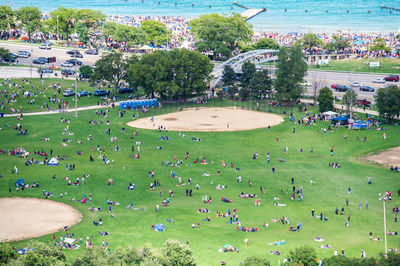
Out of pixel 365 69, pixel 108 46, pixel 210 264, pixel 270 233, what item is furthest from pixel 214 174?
pixel 108 46

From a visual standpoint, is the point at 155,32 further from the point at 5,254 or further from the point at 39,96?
the point at 5,254

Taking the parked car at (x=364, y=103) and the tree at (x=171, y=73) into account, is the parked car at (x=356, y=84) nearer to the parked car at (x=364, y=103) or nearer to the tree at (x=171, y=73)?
the parked car at (x=364, y=103)

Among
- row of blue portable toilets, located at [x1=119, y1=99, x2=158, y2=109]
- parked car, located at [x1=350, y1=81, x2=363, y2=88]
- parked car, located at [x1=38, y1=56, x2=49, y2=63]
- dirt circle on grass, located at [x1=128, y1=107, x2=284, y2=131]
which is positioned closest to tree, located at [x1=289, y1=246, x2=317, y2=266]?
dirt circle on grass, located at [x1=128, y1=107, x2=284, y2=131]

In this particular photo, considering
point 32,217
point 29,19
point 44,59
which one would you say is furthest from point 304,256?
point 29,19

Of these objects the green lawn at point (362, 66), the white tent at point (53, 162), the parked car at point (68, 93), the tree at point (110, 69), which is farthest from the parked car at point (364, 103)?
the white tent at point (53, 162)

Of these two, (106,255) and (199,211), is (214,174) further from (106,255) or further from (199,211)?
(106,255)
